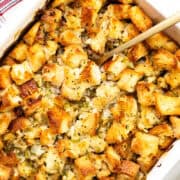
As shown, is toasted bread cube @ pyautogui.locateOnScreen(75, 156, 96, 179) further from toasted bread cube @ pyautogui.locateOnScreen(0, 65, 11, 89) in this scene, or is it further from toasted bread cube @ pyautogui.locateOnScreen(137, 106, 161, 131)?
toasted bread cube @ pyautogui.locateOnScreen(0, 65, 11, 89)

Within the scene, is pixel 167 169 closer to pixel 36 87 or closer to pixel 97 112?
pixel 97 112

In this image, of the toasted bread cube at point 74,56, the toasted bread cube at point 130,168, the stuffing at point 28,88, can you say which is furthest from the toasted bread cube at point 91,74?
the toasted bread cube at point 130,168

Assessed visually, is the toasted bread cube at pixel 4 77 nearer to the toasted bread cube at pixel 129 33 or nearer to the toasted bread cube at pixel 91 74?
the toasted bread cube at pixel 91 74

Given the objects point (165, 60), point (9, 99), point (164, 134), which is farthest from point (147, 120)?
point (9, 99)

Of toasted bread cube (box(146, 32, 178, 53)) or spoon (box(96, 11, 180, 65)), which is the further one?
toasted bread cube (box(146, 32, 178, 53))

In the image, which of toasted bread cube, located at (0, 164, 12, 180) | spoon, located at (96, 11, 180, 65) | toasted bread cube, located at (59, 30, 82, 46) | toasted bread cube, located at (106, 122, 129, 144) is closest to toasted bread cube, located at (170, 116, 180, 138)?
toasted bread cube, located at (106, 122, 129, 144)

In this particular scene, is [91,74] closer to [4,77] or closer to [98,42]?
[98,42]
